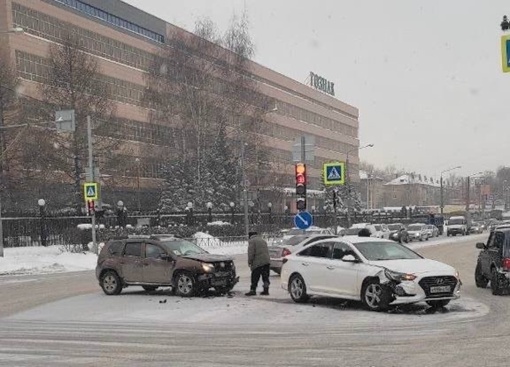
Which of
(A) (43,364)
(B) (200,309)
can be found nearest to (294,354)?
(A) (43,364)

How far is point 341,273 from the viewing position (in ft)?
45.3

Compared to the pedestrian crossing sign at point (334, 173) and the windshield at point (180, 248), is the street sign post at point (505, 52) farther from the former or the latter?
the pedestrian crossing sign at point (334, 173)

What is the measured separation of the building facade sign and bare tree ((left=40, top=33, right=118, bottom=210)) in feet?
265

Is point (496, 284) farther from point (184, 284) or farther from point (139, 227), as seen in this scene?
point (139, 227)

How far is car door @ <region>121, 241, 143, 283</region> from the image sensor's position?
17.3 metres

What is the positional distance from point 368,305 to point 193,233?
3334 cm

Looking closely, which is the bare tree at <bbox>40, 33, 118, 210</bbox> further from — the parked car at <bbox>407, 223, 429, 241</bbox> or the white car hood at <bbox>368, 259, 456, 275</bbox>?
the white car hood at <bbox>368, 259, 456, 275</bbox>

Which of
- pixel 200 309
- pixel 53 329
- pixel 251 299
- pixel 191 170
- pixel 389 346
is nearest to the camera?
pixel 389 346

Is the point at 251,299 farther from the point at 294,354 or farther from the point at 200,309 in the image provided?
the point at 294,354

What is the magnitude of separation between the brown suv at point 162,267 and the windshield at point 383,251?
3986mm

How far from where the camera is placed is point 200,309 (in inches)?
560

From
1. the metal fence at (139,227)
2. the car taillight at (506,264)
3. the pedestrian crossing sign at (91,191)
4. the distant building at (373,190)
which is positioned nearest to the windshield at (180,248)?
the car taillight at (506,264)

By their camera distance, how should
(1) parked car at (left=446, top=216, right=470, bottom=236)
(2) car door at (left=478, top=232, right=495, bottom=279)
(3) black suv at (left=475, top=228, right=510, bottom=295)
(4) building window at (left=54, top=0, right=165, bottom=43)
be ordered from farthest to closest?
(4) building window at (left=54, top=0, right=165, bottom=43), (1) parked car at (left=446, top=216, right=470, bottom=236), (2) car door at (left=478, top=232, right=495, bottom=279), (3) black suv at (left=475, top=228, right=510, bottom=295)

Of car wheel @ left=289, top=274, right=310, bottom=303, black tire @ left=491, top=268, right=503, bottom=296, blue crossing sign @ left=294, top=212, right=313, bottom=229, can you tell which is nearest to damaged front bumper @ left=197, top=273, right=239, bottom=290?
car wheel @ left=289, top=274, right=310, bottom=303
